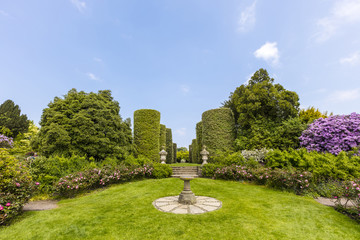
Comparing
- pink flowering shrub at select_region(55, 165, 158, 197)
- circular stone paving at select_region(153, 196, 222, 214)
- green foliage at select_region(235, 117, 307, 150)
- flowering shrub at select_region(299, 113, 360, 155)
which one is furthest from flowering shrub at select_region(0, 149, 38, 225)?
flowering shrub at select_region(299, 113, 360, 155)

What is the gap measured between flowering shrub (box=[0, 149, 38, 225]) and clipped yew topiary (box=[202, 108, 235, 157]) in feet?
38.1

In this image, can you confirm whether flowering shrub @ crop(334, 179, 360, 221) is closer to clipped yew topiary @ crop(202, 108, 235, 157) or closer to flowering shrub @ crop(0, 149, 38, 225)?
clipped yew topiary @ crop(202, 108, 235, 157)

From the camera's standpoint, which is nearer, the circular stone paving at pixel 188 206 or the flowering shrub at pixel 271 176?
the circular stone paving at pixel 188 206

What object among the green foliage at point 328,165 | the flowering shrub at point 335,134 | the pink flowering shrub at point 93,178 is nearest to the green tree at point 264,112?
the flowering shrub at point 335,134

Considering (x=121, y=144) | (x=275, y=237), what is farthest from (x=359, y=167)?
(x=121, y=144)

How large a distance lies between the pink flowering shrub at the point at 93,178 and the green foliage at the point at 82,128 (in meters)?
1.96

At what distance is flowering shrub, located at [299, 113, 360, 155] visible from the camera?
985 centimetres

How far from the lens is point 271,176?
7820mm

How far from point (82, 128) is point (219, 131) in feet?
33.5

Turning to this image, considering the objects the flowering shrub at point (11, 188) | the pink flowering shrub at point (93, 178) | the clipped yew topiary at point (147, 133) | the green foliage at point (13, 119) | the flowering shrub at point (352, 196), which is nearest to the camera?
the flowering shrub at point (11, 188)

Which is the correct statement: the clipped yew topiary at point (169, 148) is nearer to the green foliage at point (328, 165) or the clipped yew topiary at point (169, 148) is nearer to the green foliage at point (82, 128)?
the green foliage at point (82, 128)

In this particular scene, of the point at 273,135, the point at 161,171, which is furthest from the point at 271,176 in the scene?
the point at 161,171

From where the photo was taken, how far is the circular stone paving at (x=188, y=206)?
4938mm

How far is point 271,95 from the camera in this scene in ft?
43.9
